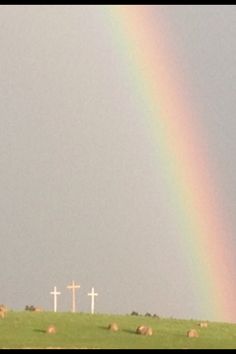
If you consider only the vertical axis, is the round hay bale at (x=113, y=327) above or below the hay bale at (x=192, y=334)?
above

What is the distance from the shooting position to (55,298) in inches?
2741

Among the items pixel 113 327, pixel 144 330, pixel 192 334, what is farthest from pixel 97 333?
pixel 192 334

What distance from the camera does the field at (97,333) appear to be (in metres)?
50.4

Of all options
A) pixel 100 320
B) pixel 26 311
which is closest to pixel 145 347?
pixel 100 320

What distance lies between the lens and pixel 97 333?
53.9m

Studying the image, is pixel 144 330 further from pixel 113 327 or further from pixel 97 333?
pixel 97 333

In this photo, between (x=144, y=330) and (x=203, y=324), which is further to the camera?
(x=203, y=324)

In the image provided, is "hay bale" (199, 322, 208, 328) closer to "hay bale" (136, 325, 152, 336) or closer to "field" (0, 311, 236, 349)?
"field" (0, 311, 236, 349)

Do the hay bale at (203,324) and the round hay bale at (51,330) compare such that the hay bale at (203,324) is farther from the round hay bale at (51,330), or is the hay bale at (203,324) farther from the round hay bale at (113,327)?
the round hay bale at (51,330)

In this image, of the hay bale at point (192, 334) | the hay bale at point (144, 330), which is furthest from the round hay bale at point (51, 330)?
the hay bale at point (192, 334)

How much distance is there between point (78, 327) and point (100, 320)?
3946 mm

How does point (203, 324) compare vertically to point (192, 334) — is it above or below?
above

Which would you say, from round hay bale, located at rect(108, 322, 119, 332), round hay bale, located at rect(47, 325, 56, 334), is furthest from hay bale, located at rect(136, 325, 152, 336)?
round hay bale, located at rect(47, 325, 56, 334)

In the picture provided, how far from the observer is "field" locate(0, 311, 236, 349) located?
5041 cm
